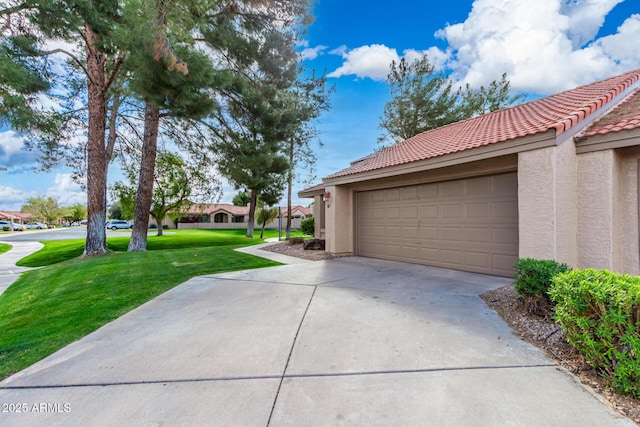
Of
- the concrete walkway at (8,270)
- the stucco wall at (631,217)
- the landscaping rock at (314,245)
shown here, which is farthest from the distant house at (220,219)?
the stucco wall at (631,217)

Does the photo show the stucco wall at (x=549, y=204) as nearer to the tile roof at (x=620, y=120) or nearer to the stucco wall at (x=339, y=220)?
the tile roof at (x=620, y=120)

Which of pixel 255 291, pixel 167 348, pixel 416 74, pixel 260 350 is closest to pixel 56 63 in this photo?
pixel 255 291

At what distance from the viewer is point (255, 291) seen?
5418 millimetres

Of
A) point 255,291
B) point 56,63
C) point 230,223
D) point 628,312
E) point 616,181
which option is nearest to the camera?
point 628,312

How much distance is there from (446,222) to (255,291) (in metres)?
4.88

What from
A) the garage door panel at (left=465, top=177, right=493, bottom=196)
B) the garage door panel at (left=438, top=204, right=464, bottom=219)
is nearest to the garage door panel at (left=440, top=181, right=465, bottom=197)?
the garage door panel at (left=465, top=177, right=493, bottom=196)

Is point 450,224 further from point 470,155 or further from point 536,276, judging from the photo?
point 536,276

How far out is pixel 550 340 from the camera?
317cm

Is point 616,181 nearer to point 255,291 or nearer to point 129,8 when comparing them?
point 255,291

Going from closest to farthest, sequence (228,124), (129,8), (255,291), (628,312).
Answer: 1. (628,312)
2. (255,291)
3. (129,8)
4. (228,124)

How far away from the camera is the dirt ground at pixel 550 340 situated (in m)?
2.15

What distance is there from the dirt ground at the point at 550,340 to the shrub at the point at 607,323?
84 millimetres

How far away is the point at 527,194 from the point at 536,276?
178cm

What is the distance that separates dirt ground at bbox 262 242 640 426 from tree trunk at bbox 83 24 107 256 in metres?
12.7
